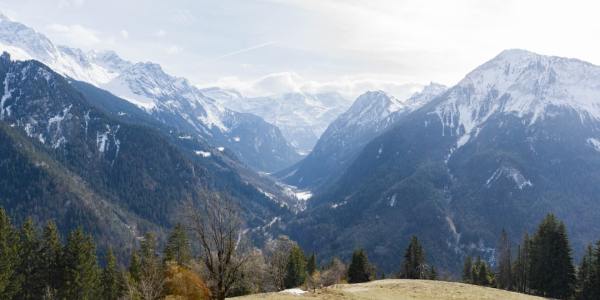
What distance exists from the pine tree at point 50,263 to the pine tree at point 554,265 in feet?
290

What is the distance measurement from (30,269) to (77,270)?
7.67m

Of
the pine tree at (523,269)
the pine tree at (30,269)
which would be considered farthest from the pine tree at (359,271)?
the pine tree at (30,269)

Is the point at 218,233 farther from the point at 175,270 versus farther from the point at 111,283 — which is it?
the point at 111,283

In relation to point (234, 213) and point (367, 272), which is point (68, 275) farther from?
point (367, 272)

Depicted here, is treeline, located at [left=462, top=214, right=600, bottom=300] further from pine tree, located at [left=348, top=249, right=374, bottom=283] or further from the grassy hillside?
pine tree, located at [left=348, top=249, right=374, bottom=283]

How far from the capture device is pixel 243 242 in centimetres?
5038

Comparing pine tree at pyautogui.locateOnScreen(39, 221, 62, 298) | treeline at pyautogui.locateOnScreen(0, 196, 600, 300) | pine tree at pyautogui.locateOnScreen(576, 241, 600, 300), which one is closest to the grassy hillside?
treeline at pyautogui.locateOnScreen(0, 196, 600, 300)

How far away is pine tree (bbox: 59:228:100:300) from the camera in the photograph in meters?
90.1

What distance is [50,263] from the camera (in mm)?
91125

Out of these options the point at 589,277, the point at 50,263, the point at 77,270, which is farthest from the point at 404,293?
the point at 50,263

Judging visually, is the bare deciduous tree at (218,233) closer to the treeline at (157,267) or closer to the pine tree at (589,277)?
the treeline at (157,267)

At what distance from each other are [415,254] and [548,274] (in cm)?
3950

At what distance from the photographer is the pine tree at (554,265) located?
102312 millimetres

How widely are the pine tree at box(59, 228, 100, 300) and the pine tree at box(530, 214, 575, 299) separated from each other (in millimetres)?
83540
